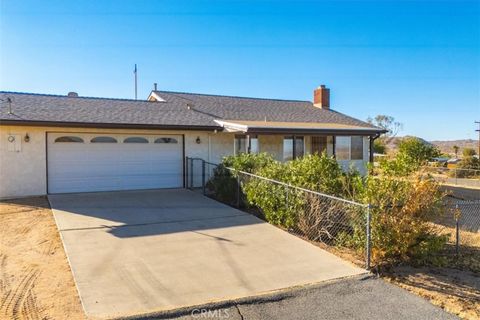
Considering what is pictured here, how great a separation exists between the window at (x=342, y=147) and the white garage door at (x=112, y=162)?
296 inches

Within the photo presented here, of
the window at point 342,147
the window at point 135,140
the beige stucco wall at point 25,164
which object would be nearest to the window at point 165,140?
the window at point 135,140

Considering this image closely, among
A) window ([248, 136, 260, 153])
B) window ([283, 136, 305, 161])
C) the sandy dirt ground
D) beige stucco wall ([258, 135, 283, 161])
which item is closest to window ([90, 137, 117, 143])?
the sandy dirt ground

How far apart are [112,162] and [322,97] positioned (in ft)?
45.7

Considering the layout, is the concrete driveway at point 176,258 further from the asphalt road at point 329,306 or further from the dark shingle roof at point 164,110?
the dark shingle roof at point 164,110

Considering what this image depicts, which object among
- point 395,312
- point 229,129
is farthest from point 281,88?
point 395,312

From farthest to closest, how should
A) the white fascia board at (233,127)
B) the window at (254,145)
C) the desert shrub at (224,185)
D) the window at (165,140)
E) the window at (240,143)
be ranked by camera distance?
the window at (240,143), the window at (254,145), the window at (165,140), the white fascia board at (233,127), the desert shrub at (224,185)

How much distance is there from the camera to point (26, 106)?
13.1 metres

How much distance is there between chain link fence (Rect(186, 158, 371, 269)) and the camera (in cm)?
643

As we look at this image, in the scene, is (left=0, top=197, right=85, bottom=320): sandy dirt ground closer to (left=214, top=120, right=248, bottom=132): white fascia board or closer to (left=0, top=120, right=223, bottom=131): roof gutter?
(left=0, top=120, right=223, bottom=131): roof gutter

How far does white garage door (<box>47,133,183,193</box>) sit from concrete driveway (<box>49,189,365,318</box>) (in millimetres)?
3092

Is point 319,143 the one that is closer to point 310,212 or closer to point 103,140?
point 103,140

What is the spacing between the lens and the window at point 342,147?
17.2 m

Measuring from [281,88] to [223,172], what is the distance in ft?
65.3

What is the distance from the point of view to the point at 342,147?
1734 centimetres
